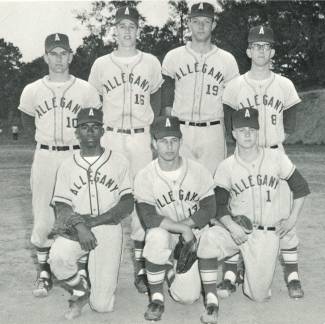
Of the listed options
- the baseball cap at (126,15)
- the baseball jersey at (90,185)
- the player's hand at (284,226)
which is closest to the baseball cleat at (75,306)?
the baseball jersey at (90,185)

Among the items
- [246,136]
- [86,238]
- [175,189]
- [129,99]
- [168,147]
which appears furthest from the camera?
[129,99]

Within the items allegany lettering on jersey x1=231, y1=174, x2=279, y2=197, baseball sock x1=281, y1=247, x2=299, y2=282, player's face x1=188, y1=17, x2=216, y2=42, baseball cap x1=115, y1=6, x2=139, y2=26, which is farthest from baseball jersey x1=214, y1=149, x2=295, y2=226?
baseball cap x1=115, y1=6, x2=139, y2=26

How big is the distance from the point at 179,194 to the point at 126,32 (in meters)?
1.50

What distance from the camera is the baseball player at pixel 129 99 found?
4844 millimetres

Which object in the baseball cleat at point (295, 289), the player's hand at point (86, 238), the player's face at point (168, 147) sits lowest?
the baseball cleat at point (295, 289)

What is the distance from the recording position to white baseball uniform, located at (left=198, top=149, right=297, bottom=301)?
4.25 meters

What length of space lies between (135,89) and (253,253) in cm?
168

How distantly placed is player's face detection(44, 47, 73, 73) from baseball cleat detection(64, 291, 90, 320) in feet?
6.00

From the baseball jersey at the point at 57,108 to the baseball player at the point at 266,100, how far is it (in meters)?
1.25

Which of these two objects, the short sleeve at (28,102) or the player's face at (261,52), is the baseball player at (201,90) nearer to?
the player's face at (261,52)

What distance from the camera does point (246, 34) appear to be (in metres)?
35.5

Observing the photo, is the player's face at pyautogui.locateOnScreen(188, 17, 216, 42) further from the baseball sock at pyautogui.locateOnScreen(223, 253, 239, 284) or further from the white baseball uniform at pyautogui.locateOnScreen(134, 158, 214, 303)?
the baseball sock at pyautogui.locateOnScreen(223, 253, 239, 284)

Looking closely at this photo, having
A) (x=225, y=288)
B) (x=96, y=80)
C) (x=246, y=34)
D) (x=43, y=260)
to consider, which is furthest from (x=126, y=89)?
(x=246, y=34)

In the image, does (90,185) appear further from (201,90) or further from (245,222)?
(201,90)
